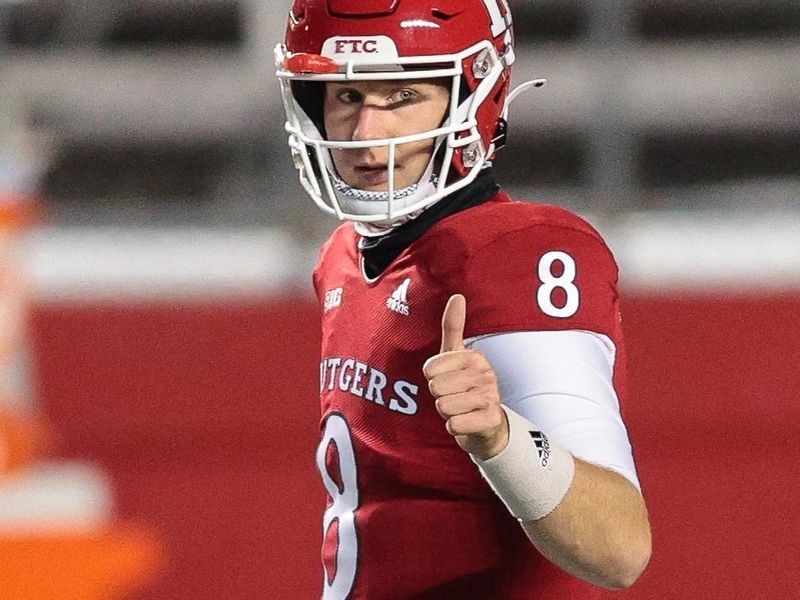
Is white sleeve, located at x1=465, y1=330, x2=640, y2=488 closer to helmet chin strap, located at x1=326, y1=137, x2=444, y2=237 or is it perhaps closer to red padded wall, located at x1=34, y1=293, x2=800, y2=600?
helmet chin strap, located at x1=326, y1=137, x2=444, y2=237

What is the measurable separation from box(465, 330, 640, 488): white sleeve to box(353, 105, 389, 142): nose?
219 millimetres

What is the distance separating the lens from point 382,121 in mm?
1300

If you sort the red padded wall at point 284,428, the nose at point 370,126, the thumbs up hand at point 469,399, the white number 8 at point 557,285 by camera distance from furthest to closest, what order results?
1. the red padded wall at point 284,428
2. the nose at point 370,126
3. the white number 8 at point 557,285
4. the thumbs up hand at point 469,399

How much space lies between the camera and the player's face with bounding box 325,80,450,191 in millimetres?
→ 1303

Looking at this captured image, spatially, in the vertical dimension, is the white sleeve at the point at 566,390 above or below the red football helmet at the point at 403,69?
below

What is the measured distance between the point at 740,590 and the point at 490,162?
152 centimetres

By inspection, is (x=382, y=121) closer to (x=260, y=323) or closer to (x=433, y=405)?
(x=433, y=405)

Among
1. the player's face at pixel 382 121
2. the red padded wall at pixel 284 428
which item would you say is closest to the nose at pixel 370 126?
the player's face at pixel 382 121

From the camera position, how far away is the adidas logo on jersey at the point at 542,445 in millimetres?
1066

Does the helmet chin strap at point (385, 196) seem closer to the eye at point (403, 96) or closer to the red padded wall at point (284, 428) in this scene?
the eye at point (403, 96)

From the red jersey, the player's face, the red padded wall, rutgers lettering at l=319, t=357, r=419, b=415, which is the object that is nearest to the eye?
the player's face

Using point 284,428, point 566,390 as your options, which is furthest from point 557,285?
point 284,428

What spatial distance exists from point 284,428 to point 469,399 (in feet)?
5.85

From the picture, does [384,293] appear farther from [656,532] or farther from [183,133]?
[183,133]
